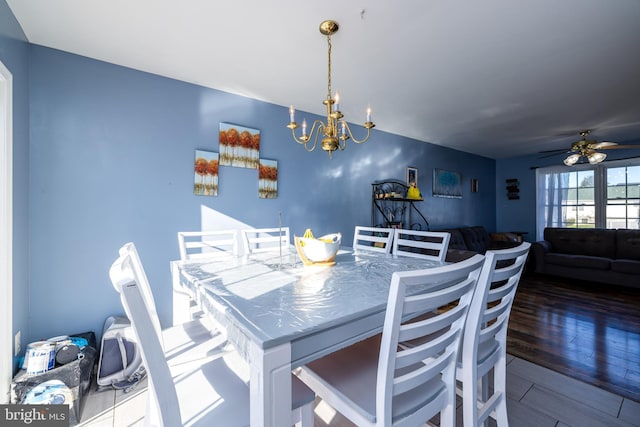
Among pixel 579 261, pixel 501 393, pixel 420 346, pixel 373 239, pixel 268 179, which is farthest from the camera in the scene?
pixel 579 261

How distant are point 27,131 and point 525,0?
3.22 metres

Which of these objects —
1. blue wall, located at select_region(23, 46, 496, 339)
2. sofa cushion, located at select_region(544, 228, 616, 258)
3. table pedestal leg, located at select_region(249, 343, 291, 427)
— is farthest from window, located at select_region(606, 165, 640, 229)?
table pedestal leg, located at select_region(249, 343, 291, 427)

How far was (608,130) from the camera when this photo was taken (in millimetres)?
3902

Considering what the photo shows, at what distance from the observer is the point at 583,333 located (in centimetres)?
243

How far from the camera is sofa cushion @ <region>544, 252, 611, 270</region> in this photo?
3.95 m

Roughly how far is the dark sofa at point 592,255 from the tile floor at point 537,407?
10.8 ft

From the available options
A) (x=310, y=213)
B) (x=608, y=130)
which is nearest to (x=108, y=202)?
(x=310, y=213)

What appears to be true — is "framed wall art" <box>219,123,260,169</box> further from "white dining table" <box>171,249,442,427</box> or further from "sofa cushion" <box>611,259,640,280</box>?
"sofa cushion" <box>611,259,640,280</box>

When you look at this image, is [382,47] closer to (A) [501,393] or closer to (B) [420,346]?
(B) [420,346]

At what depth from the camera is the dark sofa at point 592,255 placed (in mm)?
3812

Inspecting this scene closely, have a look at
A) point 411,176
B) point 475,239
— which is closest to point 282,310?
point 411,176

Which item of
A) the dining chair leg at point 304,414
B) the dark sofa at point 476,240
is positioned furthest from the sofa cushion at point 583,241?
the dining chair leg at point 304,414

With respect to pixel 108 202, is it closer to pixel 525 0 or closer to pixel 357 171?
pixel 357 171

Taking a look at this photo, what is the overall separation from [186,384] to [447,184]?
16.6 feet
